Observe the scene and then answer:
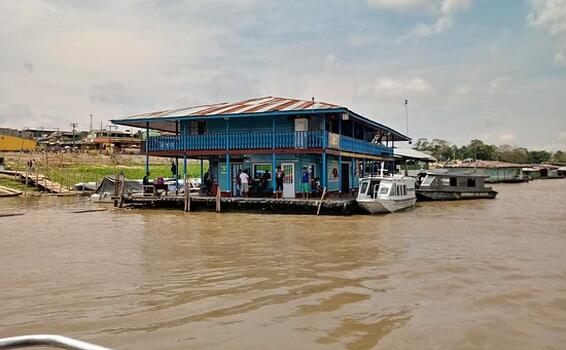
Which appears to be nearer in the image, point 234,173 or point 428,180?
point 234,173

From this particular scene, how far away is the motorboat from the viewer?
103ft

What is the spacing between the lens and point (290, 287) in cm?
876

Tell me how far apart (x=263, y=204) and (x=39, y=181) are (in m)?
24.7

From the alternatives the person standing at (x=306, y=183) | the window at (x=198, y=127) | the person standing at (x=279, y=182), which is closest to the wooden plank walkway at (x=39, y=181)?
the window at (x=198, y=127)

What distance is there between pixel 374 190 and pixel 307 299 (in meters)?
15.2

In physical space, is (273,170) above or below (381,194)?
above

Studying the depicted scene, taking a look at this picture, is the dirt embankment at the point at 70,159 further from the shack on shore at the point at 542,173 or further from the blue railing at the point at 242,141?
the shack on shore at the point at 542,173

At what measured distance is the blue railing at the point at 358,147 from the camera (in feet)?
82.8

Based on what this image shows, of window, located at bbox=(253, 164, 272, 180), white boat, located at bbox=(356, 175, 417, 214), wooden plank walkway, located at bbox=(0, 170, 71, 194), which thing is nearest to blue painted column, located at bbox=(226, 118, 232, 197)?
window, located at bbox=(253, 164, 272, 180)

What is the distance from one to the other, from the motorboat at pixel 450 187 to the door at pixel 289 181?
34.4 feet

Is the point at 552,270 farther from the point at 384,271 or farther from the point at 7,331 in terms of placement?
the point at 7,331

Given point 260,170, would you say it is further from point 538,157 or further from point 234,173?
point 538,157

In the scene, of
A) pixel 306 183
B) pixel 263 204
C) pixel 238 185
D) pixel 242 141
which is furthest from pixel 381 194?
pixel 238 185

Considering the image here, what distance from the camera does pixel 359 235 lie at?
15.5 metres
